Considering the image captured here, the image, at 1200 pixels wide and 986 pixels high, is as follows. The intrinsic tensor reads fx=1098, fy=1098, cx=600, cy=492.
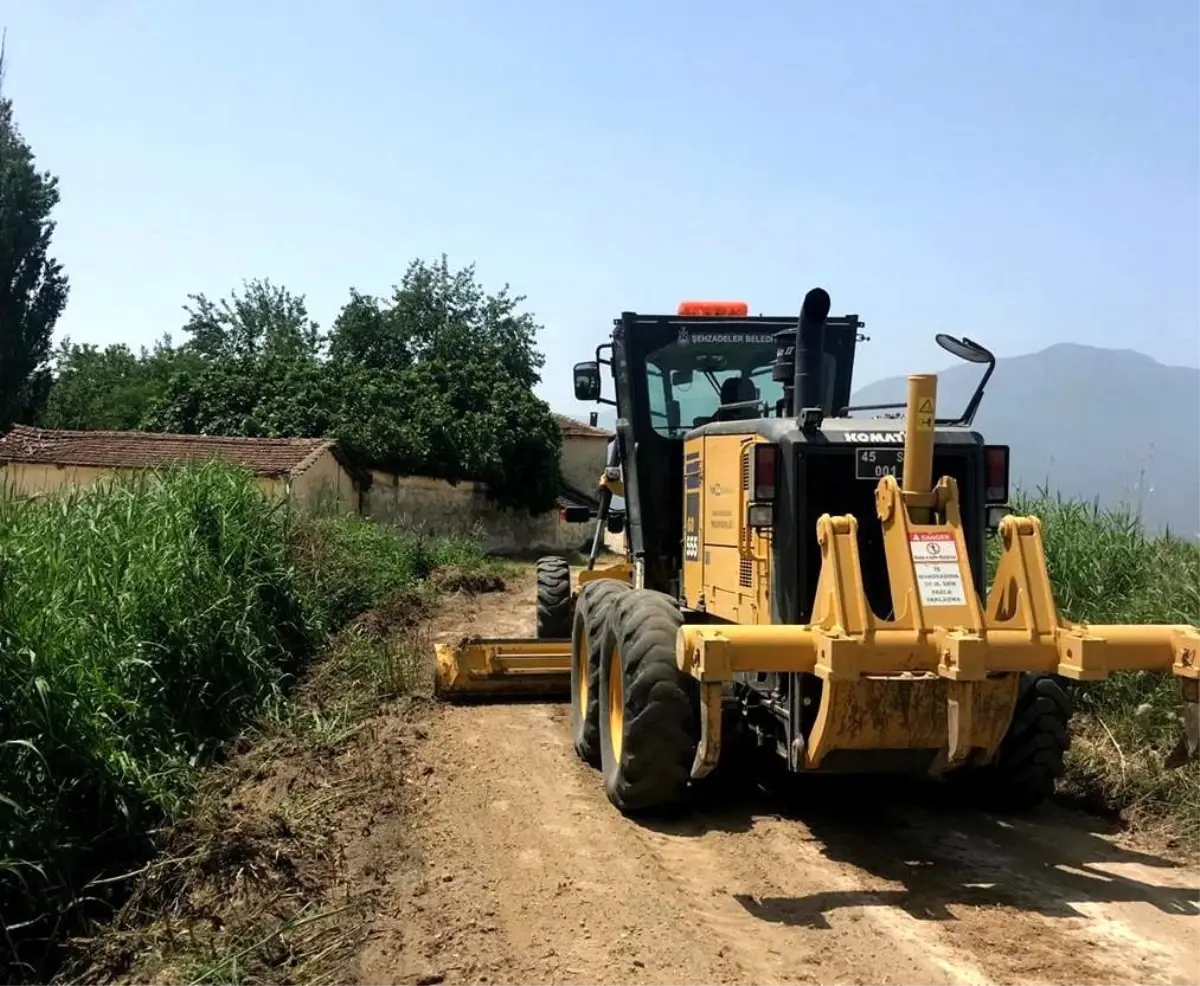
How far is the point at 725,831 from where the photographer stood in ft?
17.6

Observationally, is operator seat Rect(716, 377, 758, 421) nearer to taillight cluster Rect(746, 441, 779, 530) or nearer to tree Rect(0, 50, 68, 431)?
taillight cluster Rect(746, 441, 779, 530)

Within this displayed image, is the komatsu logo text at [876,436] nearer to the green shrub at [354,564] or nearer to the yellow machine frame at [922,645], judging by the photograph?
the yellow machine frame at [922,645]

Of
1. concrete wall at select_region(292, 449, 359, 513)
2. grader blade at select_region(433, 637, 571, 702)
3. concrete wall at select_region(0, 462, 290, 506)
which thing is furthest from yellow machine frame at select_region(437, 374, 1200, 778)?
concrete wall at select_region(292, 449, 359, 513)

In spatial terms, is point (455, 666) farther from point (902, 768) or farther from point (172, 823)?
point (902, 768)

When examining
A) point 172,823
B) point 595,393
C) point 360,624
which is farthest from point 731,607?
point 360,624

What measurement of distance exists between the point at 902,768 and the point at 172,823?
3.74 meters

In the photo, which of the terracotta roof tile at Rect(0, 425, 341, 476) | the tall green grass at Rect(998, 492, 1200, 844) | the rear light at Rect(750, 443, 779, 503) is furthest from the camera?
the terracotta roof tile at Rect(0, 425, 341, 476)

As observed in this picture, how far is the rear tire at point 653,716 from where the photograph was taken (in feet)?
17.2

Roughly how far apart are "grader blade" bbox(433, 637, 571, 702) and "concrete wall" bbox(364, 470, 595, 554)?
16.6m

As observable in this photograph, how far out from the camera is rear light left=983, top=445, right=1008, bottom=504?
5.55 m

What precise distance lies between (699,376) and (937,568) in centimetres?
310

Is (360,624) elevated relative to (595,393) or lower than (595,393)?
lower

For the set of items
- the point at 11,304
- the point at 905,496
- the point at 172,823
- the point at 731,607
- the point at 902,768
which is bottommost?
the point at 172,823

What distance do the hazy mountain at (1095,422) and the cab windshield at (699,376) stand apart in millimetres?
715
